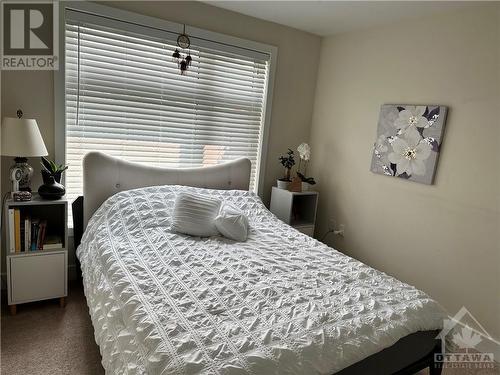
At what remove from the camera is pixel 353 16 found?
2.88 meters

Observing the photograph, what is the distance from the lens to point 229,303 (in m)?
1.55

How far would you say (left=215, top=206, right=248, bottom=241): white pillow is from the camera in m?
2.41

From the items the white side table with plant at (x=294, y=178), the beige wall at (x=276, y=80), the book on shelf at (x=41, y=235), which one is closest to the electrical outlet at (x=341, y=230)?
the white side table with plant at (x=294, y=178)

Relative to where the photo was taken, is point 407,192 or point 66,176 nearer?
point 66,176

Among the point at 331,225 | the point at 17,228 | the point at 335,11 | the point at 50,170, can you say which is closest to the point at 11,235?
the point at 17,228

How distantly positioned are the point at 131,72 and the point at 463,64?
2512 millimetres

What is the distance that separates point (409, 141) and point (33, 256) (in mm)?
2936

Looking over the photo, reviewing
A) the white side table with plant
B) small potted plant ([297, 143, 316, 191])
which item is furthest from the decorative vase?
small potted plant ([297, 143, 316, 191])

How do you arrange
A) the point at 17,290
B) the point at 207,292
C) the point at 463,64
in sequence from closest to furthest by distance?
1. the point at 207,292
2. the point at 17,290
3. the point at 463,64

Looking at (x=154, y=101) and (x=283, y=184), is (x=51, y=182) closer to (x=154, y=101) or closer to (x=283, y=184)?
(x=154, y=101)

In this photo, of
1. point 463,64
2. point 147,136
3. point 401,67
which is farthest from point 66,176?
point 463,64

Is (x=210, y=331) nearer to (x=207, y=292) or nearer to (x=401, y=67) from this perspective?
(x=207, y=292)

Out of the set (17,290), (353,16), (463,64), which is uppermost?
(353,16)

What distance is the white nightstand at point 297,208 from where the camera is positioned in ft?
11.0
